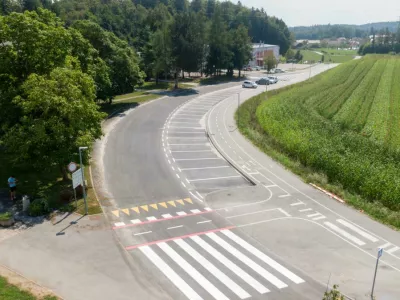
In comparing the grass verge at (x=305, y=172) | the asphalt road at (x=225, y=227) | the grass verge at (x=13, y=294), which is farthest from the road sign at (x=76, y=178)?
the grass verge at (x=305, y=172)

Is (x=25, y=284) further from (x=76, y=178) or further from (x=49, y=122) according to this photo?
(x=49, y=122)

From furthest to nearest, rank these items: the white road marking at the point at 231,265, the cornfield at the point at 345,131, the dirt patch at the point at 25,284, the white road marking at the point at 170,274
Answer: the cornfield at the point at 345,131 < the white road marking at the point at 231,265 < the white road marking at the point at 170,274 < the dirt patch at the point at 25,284

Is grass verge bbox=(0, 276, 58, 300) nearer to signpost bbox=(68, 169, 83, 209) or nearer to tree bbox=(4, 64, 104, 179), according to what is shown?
signpost bbox=(68, 169, 83, 209)

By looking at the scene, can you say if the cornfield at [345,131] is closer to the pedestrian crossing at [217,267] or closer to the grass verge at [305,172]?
the grass verge at [305,172]

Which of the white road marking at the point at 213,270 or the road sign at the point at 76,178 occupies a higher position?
the road sign at the point at 76,178

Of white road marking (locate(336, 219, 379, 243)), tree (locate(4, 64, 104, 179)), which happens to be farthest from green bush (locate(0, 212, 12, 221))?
white road marking (locate(336, 219, 379, 243))

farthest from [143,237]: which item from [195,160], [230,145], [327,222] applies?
[230,145]

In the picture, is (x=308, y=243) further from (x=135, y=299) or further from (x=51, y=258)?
(x=51, y=258)

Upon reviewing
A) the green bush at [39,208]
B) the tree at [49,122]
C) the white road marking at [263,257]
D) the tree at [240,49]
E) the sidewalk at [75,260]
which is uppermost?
the tree at [240,49]
